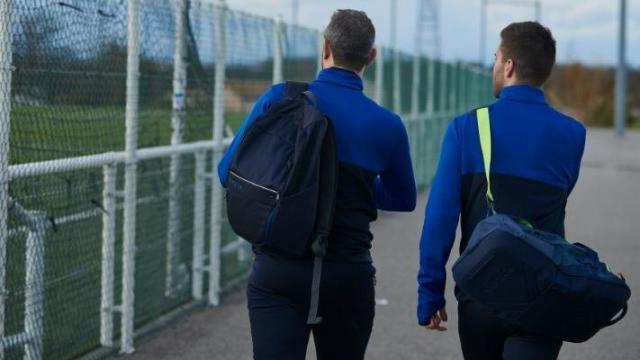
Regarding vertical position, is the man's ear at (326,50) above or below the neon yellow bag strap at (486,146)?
above

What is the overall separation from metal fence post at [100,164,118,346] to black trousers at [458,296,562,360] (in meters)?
3.20

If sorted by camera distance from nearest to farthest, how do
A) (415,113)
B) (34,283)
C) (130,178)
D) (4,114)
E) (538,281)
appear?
1. (538,281)
2. (4,114)
3. (34,283)
4. (130,178)
5. (415,113)

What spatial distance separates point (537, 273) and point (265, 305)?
0.89 m

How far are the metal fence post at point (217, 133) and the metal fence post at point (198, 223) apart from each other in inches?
3.5

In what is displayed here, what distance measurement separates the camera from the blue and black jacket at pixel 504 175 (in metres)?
3.79

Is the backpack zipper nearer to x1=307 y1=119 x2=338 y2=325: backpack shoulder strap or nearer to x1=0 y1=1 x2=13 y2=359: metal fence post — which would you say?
x1=307 y1=119 x2=338 y2=325: backpack shoulder strap

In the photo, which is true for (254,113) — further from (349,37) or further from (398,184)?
(398,184)

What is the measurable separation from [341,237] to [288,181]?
0.94 ft

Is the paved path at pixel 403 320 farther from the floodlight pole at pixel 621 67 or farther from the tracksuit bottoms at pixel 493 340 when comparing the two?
the floodlight pole at pixel 621 67

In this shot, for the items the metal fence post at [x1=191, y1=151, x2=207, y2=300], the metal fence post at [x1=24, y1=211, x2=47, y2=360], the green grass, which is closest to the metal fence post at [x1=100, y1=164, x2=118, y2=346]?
the green grass

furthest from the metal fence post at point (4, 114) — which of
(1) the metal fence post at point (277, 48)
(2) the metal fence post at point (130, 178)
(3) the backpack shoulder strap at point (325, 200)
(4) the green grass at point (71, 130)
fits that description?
(1) the metal fence post at point (277, 48)

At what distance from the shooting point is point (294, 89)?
151 inches

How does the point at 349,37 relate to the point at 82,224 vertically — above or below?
above

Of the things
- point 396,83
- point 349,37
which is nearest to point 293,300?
point 349,37
